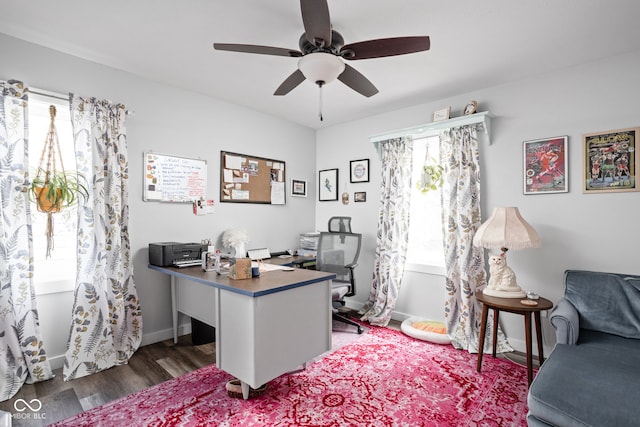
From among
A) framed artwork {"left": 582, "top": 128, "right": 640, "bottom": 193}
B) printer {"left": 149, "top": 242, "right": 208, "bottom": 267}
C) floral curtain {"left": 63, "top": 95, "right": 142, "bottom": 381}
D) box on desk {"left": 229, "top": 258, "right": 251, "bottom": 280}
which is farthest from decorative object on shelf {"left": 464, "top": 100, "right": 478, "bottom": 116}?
floral curtain {"left": 63, "top": 95, "right": 142, "bottom": 381}

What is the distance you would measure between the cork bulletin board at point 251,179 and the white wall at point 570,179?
6.36ft

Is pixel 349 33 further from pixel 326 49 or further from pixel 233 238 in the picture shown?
pixel 233 238

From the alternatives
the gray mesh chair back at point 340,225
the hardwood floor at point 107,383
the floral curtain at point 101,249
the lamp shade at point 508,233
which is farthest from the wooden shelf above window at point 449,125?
the hardwood floor at point 107,383

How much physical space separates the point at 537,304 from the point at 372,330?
1.59 meters

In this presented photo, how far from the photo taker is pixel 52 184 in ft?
7.79

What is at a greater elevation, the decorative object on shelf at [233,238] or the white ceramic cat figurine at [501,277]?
the decorative object on shelf at [233,238]

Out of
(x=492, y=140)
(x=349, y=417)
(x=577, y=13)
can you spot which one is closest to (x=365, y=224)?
(x=492, y=140)

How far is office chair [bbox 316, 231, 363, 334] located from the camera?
3.41 meters

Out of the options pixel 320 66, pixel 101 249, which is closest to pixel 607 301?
pixel 320 66

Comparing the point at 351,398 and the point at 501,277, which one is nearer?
the point at 351,398

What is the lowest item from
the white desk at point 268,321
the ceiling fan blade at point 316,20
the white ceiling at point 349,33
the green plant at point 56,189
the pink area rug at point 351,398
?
the pink area rug at point 351,398

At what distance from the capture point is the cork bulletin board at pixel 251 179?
139 inches

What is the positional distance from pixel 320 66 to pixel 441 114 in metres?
1.81

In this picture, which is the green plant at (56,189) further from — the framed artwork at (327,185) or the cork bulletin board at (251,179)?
the framed artwork at (327,185)
